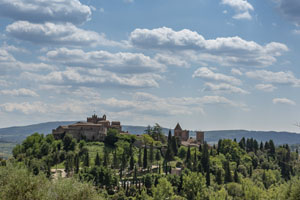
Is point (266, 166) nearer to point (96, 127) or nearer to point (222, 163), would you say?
point (222, 163)

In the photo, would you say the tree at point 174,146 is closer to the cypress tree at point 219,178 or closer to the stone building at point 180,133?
the cypress tree at point 219,178

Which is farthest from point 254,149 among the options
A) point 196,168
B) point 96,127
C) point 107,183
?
point 107,183

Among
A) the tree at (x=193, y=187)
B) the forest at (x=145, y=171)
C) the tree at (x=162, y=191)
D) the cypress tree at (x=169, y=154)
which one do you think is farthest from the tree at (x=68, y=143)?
the tree at (x=162, y=191)

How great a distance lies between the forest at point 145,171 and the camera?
129 ft

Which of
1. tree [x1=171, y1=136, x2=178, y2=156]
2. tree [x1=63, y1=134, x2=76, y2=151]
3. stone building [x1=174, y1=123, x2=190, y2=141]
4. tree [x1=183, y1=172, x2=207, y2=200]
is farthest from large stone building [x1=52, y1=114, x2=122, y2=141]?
tree [x1=183, y1=172, x2=207, y2=200]

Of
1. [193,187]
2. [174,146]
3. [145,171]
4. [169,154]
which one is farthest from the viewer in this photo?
[174,146]

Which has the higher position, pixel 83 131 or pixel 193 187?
pixel 83 131

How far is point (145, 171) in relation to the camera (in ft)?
333

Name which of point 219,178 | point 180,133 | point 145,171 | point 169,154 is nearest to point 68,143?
point 145,171

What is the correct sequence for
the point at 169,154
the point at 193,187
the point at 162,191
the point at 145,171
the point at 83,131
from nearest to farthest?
the point at 162,191, the point at 193,187, the point at 145,171, the point at 169,154, the point at 83,131

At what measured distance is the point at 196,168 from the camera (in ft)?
315

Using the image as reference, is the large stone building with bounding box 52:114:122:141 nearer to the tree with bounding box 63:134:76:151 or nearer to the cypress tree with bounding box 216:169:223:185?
the tree with bounding box 63:134:76:151

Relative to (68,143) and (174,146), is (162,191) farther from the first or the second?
(68,143)

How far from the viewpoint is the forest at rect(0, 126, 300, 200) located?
129 ft
